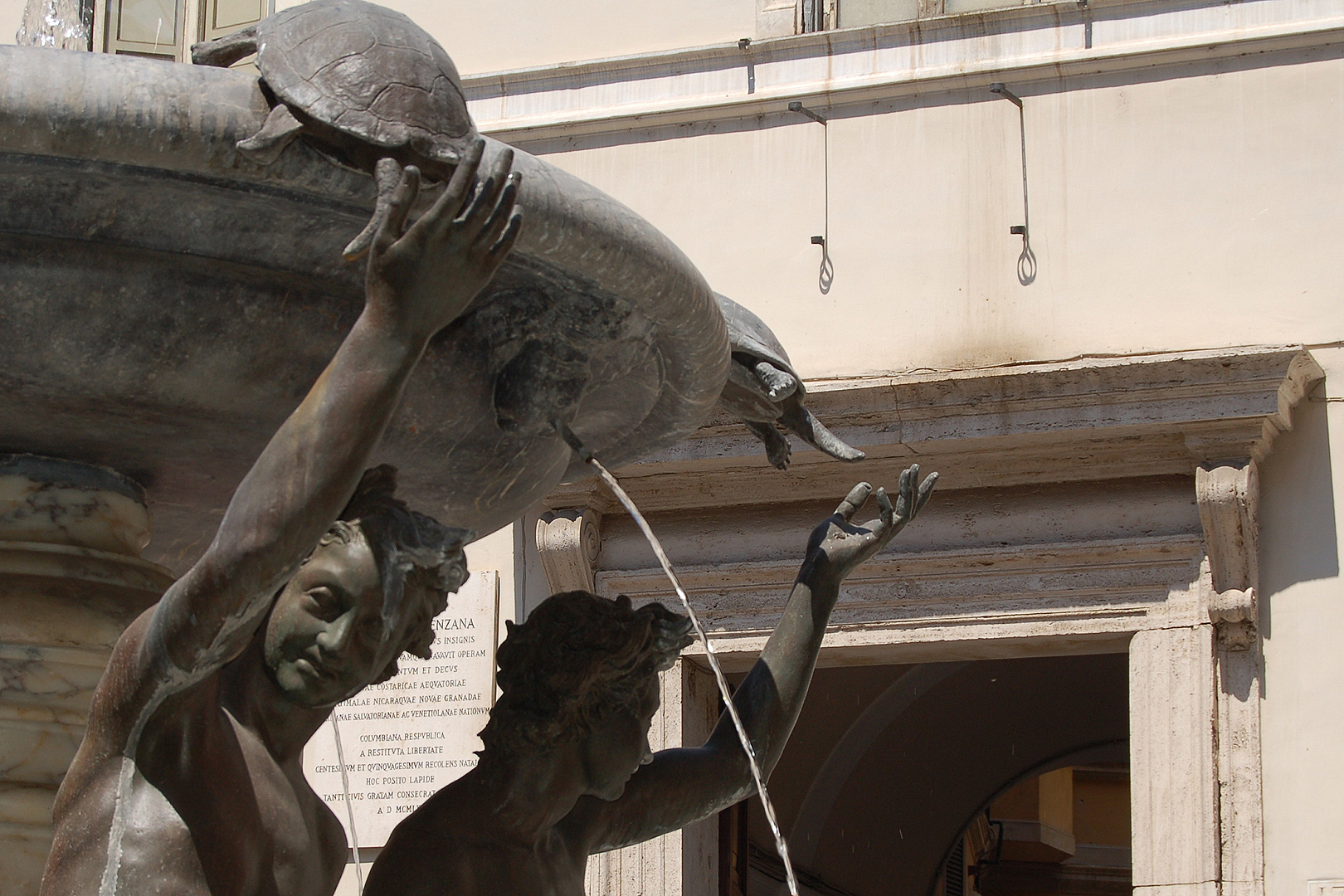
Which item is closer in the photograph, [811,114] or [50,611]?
[50,611]

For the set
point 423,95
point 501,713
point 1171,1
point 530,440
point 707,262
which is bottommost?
point 501,713

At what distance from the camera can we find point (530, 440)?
3.03 metres

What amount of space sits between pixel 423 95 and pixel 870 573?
4999 mm

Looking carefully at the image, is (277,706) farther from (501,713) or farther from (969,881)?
(969,881)

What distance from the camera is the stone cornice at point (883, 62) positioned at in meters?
7.32

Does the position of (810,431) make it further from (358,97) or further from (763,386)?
(358,97)

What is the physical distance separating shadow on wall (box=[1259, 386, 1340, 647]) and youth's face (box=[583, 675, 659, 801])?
4.25 metres

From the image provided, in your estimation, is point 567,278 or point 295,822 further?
point 567,278

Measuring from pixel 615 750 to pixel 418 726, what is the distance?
478cm

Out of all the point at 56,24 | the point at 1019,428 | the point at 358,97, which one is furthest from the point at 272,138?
the point at 56,24

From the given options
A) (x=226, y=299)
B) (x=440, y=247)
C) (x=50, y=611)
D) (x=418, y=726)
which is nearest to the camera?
(x=440, y=247)

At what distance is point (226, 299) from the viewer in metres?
2.71

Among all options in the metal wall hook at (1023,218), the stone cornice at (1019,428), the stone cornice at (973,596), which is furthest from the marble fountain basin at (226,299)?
the metal wall hook at (1023,218)

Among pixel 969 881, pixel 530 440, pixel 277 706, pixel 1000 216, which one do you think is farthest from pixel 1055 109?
pixel 969 881
